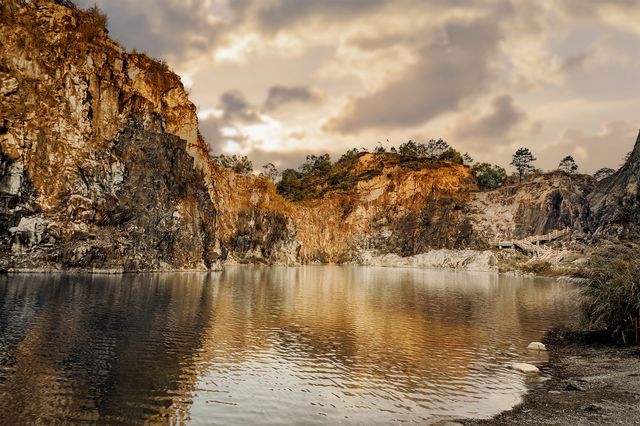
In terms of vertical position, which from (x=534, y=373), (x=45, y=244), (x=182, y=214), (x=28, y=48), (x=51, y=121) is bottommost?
(x=534, y=373)

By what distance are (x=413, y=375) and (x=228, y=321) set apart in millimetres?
16088

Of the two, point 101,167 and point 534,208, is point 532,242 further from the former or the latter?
point 101,167

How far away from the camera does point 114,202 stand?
7962 cm

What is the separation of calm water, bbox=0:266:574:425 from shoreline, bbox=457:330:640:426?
116 centimetres

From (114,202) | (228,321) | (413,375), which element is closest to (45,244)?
(114,202)

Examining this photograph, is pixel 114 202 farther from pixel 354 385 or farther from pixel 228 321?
pixel 354 385

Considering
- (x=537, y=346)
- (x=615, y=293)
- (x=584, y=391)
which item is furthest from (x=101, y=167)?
(x=584, y=391)

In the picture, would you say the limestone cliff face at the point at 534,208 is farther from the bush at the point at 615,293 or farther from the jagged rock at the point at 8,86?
the bush at the point at 615,293

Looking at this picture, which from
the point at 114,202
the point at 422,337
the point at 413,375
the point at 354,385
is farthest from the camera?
the point at 114,202

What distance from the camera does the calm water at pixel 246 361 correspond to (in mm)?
15484

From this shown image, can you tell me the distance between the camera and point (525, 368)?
2191 centimetres

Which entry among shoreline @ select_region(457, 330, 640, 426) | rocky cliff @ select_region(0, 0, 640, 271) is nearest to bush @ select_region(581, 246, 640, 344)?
shoreline @ select_region(457, 330, 640, 426)

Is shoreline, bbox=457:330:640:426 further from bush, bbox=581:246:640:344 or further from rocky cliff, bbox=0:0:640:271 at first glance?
rocky cliff, bbox=0:0:640:271

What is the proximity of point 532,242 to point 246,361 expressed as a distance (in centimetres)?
16003
